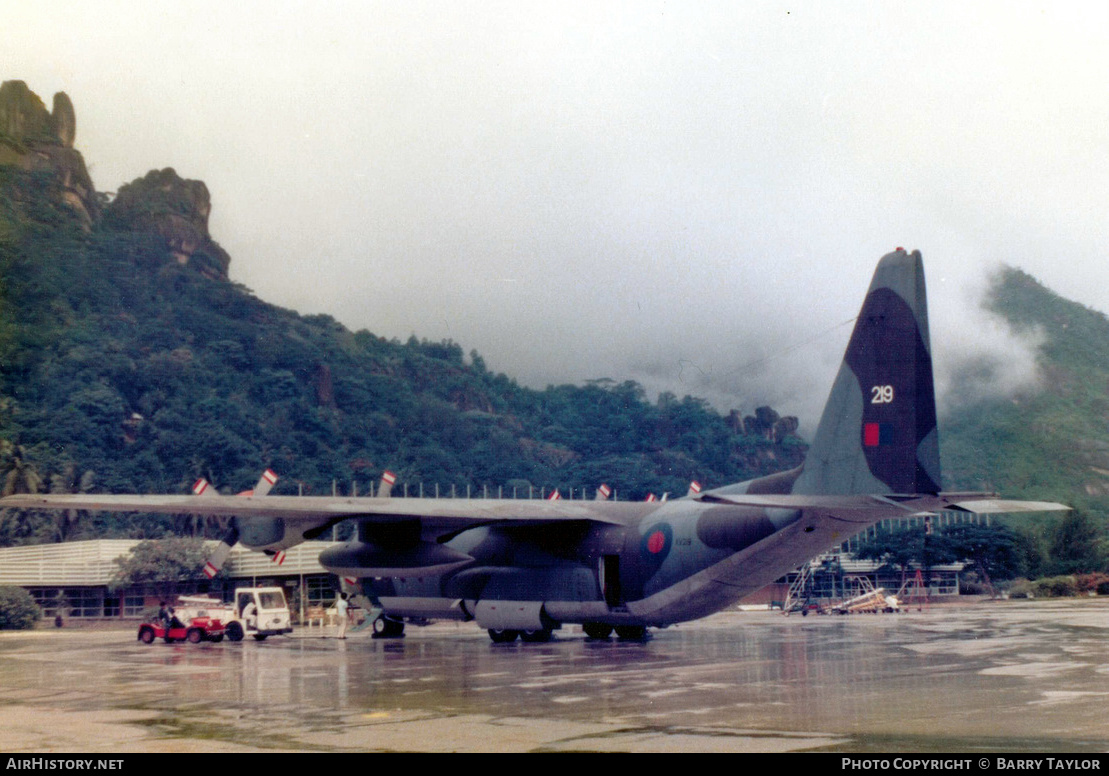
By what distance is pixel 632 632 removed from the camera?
26609mm

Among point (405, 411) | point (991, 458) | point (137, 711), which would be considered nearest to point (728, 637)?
point (137, 711)

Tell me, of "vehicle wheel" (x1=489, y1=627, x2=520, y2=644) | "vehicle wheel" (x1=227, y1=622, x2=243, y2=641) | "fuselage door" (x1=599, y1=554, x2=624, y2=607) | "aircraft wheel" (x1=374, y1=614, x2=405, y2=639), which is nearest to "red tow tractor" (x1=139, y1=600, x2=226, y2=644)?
"vehicle wheel" (x1=227, y1=622, x2=243, y2=641)

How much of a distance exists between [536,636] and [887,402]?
11889 mm

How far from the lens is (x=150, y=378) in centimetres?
7475

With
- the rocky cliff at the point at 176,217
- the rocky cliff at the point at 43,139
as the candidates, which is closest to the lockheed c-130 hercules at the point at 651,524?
the rocky cliff at the point at 43,139

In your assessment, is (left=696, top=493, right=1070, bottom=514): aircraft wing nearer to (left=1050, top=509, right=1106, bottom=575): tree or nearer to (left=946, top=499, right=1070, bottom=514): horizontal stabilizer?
(left=946, top=499, right=1070, bottom=514): horizontal stabilizer

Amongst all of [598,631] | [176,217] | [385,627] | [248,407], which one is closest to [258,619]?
[385,627]

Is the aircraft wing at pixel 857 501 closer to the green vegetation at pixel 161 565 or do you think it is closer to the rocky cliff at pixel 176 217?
the green vegetation at pixel 161 565

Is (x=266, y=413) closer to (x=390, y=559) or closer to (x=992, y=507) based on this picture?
(x=390, y=559)

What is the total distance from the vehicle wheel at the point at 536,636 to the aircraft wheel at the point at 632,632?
1894mm

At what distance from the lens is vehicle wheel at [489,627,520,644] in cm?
2722

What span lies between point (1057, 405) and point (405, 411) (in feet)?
154

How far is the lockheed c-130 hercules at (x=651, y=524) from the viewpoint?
19.3 m

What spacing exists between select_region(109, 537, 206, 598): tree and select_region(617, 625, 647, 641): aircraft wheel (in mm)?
31316
